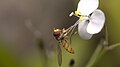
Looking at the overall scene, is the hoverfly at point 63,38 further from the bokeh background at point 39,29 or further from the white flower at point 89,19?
the bokeh background at point 39,29

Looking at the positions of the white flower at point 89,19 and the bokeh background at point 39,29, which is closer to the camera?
the white flower at point 89,19

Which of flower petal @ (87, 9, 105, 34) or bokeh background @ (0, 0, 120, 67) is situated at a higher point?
bokeh background @ (0, 0, 120, 67)

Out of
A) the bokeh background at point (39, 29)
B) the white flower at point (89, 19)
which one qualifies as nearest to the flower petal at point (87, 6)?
the white flower at point (89, 19)

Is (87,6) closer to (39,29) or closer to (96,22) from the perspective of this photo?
(96,22)

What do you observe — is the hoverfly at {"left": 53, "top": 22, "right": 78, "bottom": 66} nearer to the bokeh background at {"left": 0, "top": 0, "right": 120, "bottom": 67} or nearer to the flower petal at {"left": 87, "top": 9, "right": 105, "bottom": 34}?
the flower petal at {"left": 87, "top": 9, "right": 105, "bottom": 34}

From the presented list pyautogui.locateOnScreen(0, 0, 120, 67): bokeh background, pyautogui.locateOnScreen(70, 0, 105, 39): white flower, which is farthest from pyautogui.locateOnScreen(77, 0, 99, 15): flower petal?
pyautogui.locateOnScreen(0, 0, 120, 67): bokeh background

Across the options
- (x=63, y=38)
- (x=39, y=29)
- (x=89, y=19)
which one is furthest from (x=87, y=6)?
(x=39, y=29)

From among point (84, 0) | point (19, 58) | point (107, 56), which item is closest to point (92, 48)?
point (107, 56)
